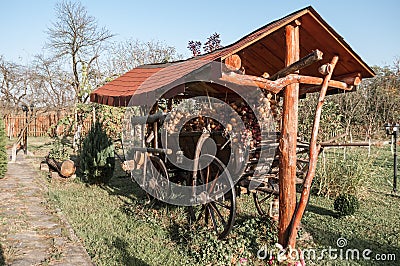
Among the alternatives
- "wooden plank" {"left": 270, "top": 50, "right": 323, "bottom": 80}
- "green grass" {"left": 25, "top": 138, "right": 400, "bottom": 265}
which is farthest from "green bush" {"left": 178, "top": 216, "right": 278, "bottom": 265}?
"wooden plank" {"left": 270, "top": 50, "right": 323, "bottom": 80}

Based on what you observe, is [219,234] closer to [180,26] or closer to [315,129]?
[315,129]

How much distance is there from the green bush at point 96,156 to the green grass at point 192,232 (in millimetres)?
699

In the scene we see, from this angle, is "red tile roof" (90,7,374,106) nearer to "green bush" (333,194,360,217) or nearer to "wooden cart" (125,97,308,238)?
"wooden cart" (125,97,308,238)

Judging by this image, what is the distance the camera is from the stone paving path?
12.0 feet

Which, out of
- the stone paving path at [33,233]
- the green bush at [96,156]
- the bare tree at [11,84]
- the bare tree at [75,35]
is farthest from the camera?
the bare tree at [11,84]

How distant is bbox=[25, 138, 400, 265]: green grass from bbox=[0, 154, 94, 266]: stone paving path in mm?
186

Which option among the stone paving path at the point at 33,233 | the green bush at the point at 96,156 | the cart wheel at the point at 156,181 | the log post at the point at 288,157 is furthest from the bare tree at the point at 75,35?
the log post at the point at 288,157

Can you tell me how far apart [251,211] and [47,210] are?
3.06 m

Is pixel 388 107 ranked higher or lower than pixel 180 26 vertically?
lower

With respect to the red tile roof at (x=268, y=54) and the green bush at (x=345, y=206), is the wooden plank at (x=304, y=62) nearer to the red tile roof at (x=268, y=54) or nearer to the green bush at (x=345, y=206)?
the red tile roof at (x=268, y=54)

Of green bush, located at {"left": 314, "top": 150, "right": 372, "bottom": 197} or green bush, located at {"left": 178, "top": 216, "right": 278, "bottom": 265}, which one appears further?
green bush, located at {"left": 314, "top": 150, "right": 372, "bottom": 197}

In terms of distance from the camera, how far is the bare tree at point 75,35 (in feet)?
59.9

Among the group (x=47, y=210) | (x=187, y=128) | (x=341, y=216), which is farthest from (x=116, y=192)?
(x=341, y=216)

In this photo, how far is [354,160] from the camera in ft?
22.1
